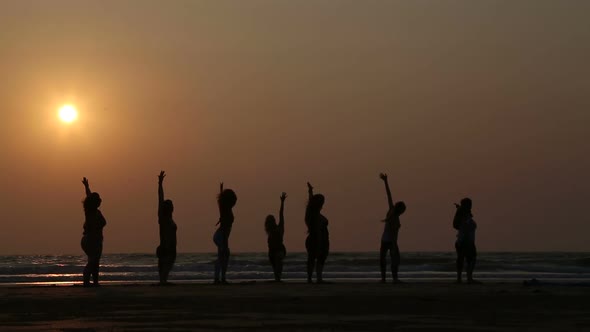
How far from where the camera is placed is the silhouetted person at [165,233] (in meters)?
21.8

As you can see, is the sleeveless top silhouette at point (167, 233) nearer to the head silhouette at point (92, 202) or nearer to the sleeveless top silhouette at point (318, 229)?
the head silhouette at point (92, 202)

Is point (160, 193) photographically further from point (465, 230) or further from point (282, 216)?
point (465, 230)

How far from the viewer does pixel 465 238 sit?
888 inches

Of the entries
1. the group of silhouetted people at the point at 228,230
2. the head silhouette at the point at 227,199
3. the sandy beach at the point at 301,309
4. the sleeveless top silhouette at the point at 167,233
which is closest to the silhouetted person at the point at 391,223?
the group of silhouetted people at the point at 228,230

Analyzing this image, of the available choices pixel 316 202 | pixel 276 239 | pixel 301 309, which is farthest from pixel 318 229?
pixel 301 309

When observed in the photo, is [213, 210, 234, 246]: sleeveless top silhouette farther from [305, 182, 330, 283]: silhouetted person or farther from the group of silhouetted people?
[305, 182, 330, 283]: silhouetted person

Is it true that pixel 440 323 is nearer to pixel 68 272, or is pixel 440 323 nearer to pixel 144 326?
pixel 144 326

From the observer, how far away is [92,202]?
21.4 m

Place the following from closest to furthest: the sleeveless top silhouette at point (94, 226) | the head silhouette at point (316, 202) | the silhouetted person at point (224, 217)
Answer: the sleeveless top silhouette at point (94, 226) < the silhouetted person at point (224, 217) < the head silhouette at point (316, 202)

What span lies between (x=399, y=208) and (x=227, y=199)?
3428mm

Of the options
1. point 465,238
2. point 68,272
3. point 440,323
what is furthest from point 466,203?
point 68,272

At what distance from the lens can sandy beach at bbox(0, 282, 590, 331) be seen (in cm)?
1259

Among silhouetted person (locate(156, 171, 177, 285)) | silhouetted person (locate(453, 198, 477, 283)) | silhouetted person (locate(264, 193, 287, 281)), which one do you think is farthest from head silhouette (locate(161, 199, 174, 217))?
silhouetted person (locate(453, 198, 477, 283))

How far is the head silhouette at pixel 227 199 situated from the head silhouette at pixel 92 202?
2.41 metres
